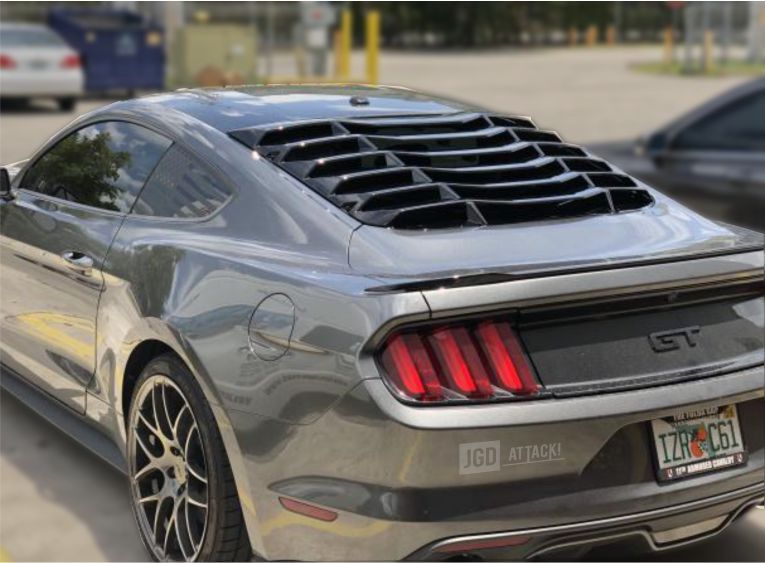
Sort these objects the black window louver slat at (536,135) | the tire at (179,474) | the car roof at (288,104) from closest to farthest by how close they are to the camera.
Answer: the tire at (179,474)
the car roof at (288,104)
the black window louver slat at (536,135)

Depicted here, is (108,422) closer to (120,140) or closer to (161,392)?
(161,392)

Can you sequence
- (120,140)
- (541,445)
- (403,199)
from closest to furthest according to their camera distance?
(541,445), (403,199), (120,140)

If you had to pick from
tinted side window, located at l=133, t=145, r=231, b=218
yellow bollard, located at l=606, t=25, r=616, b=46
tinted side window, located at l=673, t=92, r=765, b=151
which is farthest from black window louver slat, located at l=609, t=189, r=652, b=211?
yellow bollard, located at l=606, t=25, r=616, b=46

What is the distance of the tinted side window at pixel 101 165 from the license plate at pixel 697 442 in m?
1.97

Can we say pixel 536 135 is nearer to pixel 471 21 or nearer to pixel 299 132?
pixel 299 132

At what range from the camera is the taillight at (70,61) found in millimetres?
20766

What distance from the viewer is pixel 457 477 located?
118 inches

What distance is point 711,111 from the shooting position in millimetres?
7859

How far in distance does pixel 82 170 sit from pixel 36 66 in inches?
665

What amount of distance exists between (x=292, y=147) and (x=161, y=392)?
34.2 inches

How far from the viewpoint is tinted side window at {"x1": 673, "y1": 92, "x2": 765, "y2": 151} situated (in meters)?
7.63

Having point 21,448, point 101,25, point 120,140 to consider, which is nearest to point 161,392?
point 120,140

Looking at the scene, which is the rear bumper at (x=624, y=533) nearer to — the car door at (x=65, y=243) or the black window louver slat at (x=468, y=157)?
the black window louver slat at (x=468, y=157)

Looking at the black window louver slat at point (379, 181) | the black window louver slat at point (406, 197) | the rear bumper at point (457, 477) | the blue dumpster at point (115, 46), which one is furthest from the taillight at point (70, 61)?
the rear bumper at point (457, 477)
